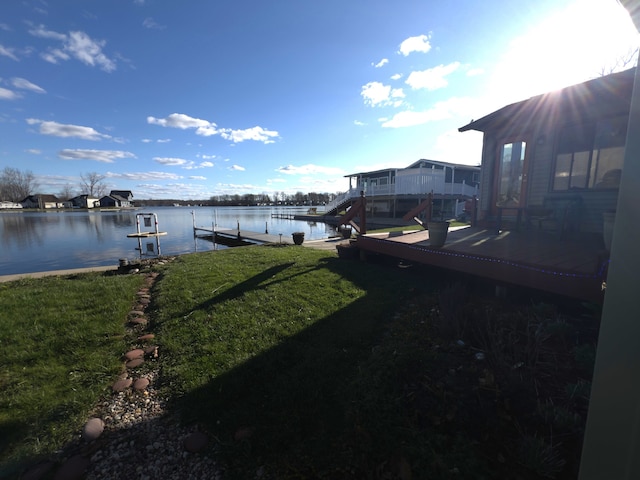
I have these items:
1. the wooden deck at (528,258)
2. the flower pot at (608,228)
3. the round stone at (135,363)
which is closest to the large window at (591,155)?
the wooden deck at (528,258)

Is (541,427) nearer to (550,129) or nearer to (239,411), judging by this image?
(239,411)

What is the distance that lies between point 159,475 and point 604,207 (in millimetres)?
7647

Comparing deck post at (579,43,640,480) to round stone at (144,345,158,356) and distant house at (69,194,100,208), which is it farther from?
distant house at (69,194,100,208)

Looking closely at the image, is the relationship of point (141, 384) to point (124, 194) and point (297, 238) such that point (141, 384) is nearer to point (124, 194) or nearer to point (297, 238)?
point (297, 238)

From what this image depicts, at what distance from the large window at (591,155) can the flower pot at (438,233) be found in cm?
328

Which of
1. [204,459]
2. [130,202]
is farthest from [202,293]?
[130,202]

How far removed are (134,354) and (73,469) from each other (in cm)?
154

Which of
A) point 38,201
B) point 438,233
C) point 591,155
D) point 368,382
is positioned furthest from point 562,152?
point 38,201

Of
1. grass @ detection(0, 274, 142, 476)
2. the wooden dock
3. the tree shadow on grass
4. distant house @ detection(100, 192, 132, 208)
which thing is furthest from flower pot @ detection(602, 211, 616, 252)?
distant house @ detection(100, 192, 132, 208)

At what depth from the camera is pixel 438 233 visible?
503cm

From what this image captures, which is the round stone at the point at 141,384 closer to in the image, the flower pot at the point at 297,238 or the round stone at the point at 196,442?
the round stone at the point at 196,442

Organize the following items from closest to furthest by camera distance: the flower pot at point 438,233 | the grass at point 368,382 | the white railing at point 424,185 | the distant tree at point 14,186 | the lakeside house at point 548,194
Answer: the grass at point 368,382 → the lakeside house at point 548,194 → the flower pot at point 438,233 → the white railing at point 424,185 → the distant tree at point 14,186

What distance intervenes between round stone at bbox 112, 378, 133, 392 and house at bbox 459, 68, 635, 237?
715cm

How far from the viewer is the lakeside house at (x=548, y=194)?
12.2 ft
